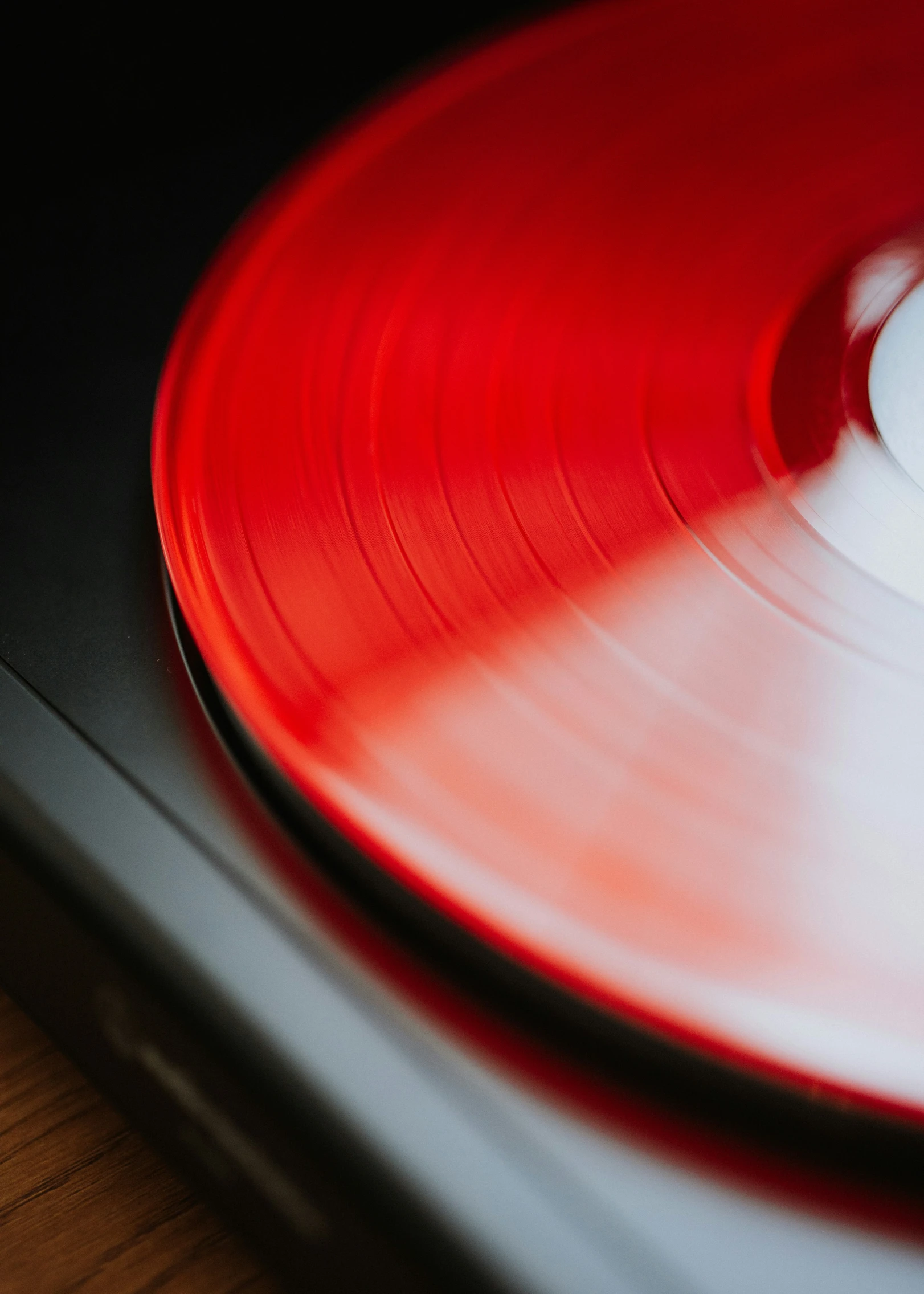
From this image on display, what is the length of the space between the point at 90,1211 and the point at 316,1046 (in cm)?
14

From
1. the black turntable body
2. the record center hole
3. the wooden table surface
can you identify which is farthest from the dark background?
the record center hole

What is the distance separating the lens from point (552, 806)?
1.26ft

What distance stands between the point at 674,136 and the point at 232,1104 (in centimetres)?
54

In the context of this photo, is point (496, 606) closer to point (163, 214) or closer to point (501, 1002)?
point (501, 1002)

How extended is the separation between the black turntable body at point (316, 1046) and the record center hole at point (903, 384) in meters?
0.30

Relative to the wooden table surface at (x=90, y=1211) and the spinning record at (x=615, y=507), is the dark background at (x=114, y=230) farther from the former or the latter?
the wooden table surface at (x=90, y=1211)

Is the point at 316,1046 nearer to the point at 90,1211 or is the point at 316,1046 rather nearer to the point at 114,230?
the point at 90,1211

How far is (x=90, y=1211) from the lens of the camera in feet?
1.38

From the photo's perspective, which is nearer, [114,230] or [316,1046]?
[316,1046]

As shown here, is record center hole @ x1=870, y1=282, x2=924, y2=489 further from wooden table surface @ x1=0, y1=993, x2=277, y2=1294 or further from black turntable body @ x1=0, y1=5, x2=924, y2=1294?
wooden table surface @ x1=0, y1=993, x2=277, y2=1294

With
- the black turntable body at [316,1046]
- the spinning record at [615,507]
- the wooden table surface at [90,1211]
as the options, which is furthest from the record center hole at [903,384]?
the wooden table surface at [90,1211]

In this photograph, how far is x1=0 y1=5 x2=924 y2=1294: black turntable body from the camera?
1.03ft

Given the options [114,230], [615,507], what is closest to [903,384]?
[615,507]

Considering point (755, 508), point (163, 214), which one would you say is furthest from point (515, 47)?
point (755, 508)
